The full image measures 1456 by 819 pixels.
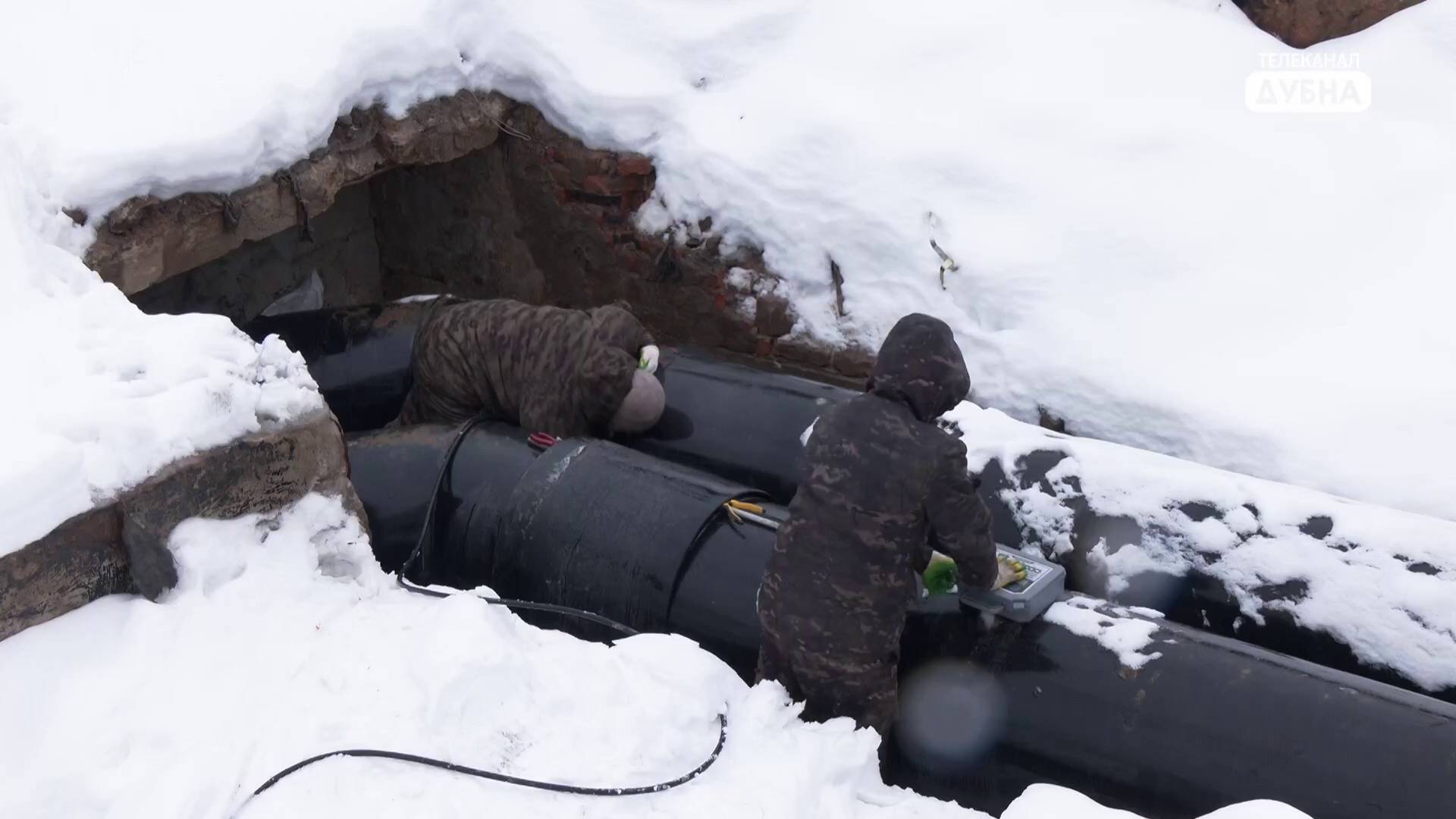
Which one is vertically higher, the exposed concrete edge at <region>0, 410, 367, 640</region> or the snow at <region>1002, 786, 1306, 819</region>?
the exposed concrete edge at <region>0, 410, 367, 640</region>

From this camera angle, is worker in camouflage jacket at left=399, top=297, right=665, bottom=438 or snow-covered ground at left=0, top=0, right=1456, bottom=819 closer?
snow-covered ground at left=0, top=0, right=1456, bottom=819

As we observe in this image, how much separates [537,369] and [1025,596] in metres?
2.40

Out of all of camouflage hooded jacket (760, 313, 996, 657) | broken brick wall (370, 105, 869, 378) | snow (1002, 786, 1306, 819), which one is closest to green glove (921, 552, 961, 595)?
camouflage hooded jacket (760, 313, 996, 657)

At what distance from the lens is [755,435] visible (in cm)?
436

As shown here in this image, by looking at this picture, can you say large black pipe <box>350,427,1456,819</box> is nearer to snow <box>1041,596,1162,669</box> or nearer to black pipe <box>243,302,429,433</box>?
snow <box>1041,596,1162,669</box>

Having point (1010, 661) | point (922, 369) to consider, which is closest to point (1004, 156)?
point (922, 369)

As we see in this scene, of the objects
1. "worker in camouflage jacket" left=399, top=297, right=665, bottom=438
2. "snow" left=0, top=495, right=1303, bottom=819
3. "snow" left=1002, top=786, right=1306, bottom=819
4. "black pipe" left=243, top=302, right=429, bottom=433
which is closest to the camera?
"snow" left=1002, top=786, right=1306, bottom=819

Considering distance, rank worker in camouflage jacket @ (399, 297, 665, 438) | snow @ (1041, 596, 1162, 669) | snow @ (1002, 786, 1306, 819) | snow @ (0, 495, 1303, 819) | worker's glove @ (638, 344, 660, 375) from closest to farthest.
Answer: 1. snow @ (1002, 786, 1306, 819)
2. snow @ (0, 495, 1303, 819)
3. snow @ (1041, 596, 1162, 669)
4. worker in camouflage jacket @ (399, 297, 665, 438)
5. worker's glove @ (638, 344, 660, 375)

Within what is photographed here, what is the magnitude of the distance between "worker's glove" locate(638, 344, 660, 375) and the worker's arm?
196 centimetres

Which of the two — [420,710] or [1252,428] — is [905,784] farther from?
[1252,428]

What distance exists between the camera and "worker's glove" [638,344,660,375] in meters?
4.73

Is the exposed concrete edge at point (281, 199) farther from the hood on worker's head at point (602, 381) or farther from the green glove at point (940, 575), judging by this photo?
the green glove at point (940, 575)

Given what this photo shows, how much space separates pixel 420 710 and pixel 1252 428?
3.22 meters

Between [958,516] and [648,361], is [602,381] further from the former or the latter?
[958,516]
